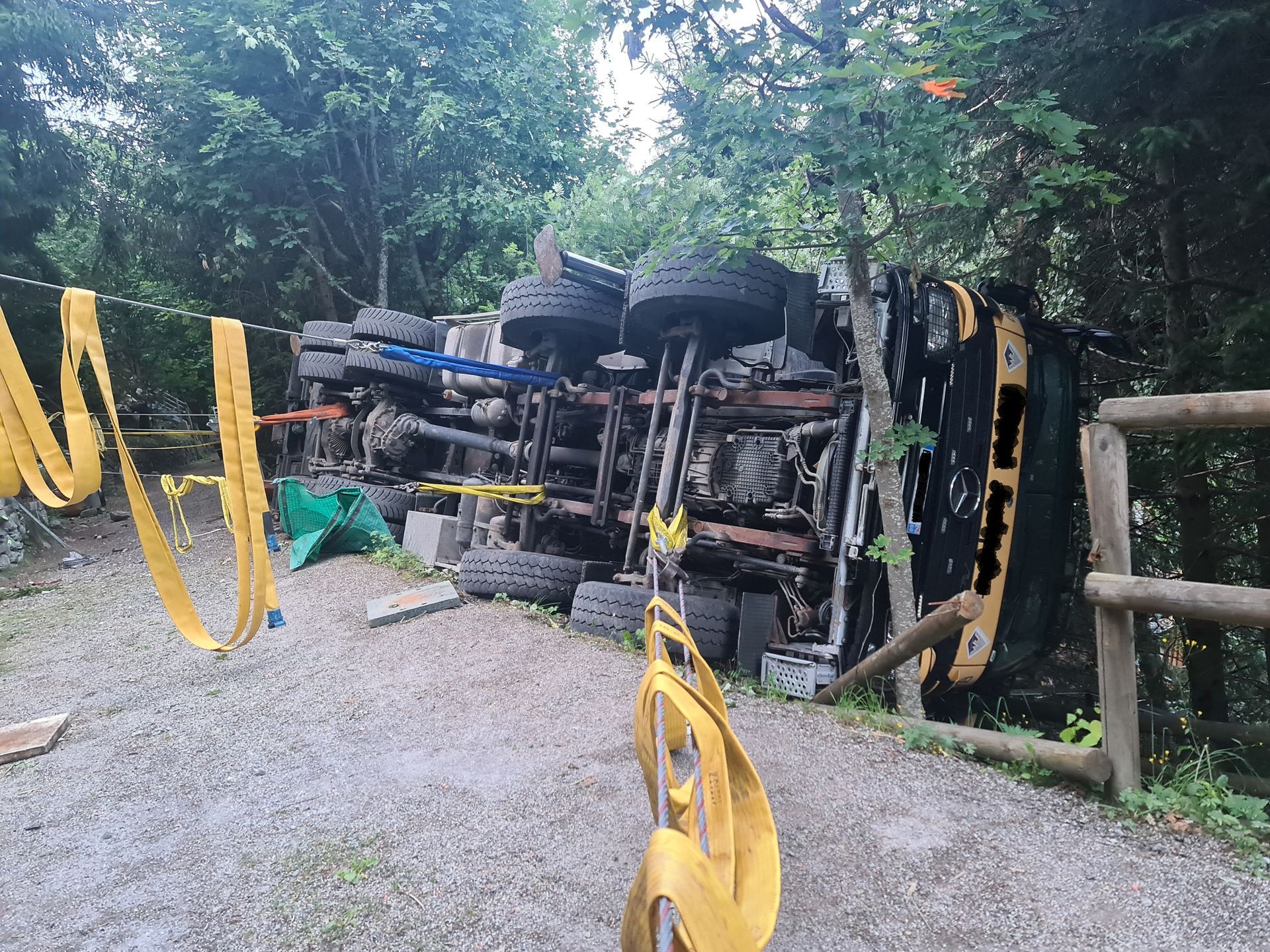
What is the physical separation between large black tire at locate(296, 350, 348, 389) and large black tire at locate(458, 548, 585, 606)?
496 centimetres

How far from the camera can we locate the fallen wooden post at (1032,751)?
2.69m

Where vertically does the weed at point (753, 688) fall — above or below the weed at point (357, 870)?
above

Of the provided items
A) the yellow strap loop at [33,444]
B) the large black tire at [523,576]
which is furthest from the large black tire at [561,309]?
the yellow strap loop at [33,444]

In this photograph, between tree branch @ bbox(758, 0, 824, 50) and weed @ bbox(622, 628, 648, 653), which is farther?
weed @ bbox(622, 628, 648, 653)

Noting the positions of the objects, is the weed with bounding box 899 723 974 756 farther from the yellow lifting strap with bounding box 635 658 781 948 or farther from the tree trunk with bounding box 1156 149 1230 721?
the tree trunk with bounding box 1156 149 1230 721

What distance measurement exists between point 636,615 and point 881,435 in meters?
2.09

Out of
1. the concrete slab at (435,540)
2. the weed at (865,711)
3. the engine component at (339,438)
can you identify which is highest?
the engine component at (339,438)

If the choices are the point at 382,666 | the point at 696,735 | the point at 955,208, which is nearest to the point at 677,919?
the point at 696,735

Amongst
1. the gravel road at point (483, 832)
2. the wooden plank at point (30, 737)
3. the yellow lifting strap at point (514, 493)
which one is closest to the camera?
→ the gravel road at point (483, 832)

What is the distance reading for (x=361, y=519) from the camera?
8.33 meters

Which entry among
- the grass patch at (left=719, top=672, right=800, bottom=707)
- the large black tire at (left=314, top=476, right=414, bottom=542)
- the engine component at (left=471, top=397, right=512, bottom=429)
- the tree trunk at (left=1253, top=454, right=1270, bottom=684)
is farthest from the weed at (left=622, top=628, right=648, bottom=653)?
the large black tire at (left=314, top=476, right=414, bottom=542)

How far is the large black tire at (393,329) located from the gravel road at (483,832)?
5.24 meters

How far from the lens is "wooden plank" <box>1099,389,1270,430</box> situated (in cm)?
239

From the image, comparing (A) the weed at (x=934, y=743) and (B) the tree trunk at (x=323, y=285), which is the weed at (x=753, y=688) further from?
(B) the tree trunk at (x=323, y=285)
